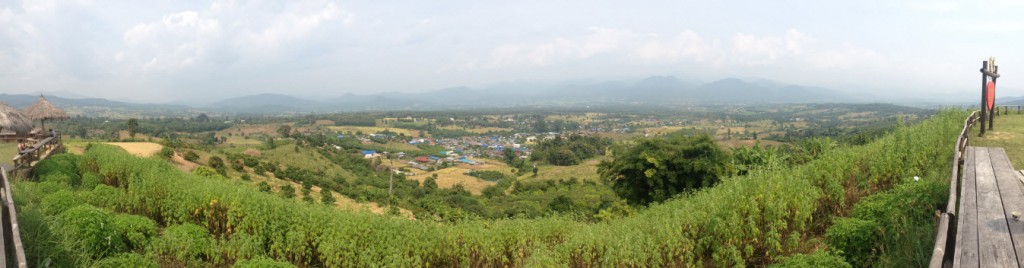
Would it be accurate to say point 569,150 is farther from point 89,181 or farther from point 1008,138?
point 89,181

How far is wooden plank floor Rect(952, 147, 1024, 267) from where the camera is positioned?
2.80m

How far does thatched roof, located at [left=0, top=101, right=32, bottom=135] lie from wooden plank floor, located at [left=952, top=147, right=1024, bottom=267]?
19699 mm

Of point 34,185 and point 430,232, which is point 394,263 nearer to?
point 430,232

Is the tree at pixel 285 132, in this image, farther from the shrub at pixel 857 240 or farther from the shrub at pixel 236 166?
the shrub at pixel 857 240

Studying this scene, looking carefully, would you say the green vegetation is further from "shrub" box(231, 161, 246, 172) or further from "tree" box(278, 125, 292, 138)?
"shrub" box(231, 161, 246, 172)

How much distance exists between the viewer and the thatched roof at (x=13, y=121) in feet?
44.8

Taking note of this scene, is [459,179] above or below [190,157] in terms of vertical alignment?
below

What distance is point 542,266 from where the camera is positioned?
471 cm

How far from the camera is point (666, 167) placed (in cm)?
1498

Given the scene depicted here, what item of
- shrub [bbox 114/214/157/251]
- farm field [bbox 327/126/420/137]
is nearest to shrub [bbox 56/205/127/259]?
shrub [bbox 114/214/157/251]

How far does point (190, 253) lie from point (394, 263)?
2461mm

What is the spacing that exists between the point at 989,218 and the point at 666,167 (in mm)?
11594

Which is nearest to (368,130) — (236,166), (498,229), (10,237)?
(236,166)

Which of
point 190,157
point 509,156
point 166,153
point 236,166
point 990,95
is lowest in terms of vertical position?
point 509,156
